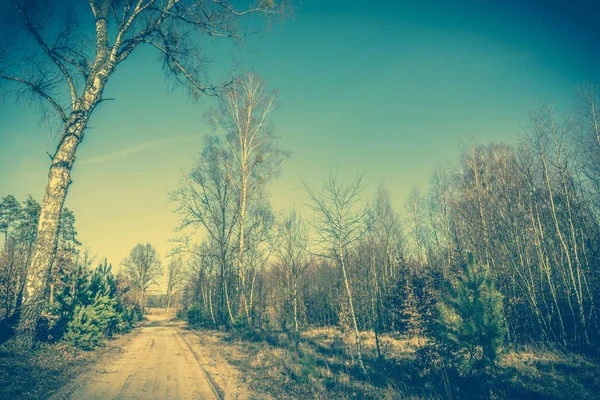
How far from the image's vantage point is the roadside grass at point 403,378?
6.03 metres

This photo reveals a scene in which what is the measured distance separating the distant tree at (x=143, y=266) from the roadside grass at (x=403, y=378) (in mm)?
41848

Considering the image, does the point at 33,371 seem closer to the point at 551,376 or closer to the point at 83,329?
the point at 83,329

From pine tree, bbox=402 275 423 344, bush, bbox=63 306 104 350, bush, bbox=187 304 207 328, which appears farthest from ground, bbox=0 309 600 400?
bush, bbox=187 304 207 328

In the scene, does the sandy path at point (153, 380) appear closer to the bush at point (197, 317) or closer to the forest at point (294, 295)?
the forest at point (294, 295)

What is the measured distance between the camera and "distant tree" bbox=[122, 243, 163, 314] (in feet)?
145

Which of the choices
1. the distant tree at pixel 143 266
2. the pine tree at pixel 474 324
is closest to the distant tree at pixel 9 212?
the distant tree at pixel 143 266

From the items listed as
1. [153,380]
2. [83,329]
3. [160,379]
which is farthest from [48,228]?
[83,329]

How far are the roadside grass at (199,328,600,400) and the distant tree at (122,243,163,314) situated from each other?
41848 mm

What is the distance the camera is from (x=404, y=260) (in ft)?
60.6

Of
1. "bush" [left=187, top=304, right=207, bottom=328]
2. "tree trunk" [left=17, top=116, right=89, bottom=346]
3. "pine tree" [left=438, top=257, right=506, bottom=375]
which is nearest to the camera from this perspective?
"tree trunk" [left=17, top=116, right=89, bottom=346]

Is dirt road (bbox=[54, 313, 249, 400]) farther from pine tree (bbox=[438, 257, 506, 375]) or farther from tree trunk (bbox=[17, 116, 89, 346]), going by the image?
pine tree (bbox=[438, 257, 506, 375])

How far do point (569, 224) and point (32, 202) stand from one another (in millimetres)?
45478

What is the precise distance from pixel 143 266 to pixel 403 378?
48090 mm

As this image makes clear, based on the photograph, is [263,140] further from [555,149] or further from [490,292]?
[555,149]
